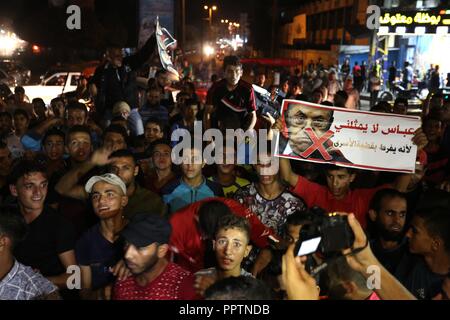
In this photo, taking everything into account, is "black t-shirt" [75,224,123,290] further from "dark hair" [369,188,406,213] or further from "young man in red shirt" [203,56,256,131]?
"young man in red shirt" [203,56,256,131]

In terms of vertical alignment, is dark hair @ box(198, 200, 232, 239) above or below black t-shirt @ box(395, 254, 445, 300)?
above

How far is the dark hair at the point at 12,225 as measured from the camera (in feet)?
10.8

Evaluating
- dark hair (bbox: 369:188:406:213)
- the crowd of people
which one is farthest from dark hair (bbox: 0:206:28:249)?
dark hair (bbox: 369:188:406:213)

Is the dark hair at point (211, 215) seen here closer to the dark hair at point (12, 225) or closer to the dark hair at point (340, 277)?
the dark hair at point (340, 277)

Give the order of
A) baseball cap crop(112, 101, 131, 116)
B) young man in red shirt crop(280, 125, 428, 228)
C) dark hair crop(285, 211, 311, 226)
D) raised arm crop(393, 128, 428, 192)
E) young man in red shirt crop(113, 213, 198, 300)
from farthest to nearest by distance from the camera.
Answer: baseball cap crop(112, 101, 131, 116)
raised arm crop(393, 128, 428, 192)
young man in red shirt crop(280, 125, 428, 228)
dark hair crop(285, 211, 311, 226)
young man in red shirt crop(113, 213, 198, 300)

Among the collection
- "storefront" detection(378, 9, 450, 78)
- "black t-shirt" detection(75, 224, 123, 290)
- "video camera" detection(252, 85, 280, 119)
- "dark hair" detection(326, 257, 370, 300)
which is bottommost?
"black t-shirt" detection(75, 224, 123, 290)

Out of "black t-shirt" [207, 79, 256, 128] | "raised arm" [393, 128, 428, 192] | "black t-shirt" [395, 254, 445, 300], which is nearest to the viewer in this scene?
"black t-shirt" [395, 254, 445, 300]

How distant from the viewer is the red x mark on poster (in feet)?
15.8

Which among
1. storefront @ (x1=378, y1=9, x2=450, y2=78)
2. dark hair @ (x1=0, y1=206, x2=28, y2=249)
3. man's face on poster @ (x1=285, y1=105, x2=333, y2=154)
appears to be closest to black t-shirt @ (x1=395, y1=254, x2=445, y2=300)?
man's face on poster @ (x1=285, y1=105, x2=333, y2=154)

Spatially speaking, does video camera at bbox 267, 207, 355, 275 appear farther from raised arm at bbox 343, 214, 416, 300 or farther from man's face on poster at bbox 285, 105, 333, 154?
man's face on poster at bbox 285, 105, 333, 154

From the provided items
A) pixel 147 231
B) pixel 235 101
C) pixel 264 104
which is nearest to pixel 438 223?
pixel 147 231

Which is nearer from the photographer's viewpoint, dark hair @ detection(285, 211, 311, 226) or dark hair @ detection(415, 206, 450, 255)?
dark hair @ detection(415, 206, 450, 255)

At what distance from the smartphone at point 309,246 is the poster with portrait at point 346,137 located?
87.0 inches

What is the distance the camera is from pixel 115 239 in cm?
387
